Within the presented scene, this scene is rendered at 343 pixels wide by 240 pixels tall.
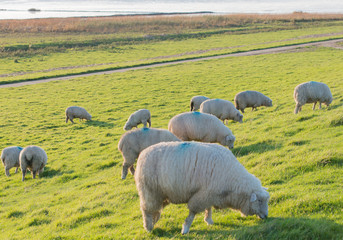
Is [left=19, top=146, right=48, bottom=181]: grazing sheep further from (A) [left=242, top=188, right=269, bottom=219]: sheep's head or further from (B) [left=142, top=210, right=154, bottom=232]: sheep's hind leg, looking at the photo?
(A) [left=242, top=188, right=269, bottom=219]: sheep's head

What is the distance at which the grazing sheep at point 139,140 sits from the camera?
1052 cm

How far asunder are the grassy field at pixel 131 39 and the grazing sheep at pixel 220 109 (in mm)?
25951

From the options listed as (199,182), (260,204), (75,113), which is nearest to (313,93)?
(260,204)

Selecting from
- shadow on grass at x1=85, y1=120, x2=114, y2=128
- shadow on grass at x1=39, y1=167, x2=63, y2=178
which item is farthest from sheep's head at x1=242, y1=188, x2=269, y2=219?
shadow on grass at x1=85, y1=120, x2=114, y2=128

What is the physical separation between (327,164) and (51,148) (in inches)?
495

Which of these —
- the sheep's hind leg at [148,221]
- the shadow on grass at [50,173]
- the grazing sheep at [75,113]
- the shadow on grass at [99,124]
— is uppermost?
the sheep's hind leg at [148,221]

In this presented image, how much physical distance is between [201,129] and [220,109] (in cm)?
427

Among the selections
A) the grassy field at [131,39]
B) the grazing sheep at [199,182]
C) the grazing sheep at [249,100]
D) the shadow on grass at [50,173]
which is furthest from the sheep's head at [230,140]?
the grassy field at [131,39]

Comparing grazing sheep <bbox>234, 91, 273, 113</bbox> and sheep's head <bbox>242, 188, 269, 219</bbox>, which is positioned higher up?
sheep's head <bbox>242, 188, 269, 219</bbox>

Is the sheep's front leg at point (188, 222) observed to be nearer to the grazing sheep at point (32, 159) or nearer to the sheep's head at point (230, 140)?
the sheep's head at point (230, 140)

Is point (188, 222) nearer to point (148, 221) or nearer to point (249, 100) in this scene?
point (148, 221)

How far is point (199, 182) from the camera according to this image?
6590mm

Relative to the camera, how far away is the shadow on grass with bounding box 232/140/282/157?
10.9 m

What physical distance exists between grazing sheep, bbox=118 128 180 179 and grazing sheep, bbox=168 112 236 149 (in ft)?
4.19
